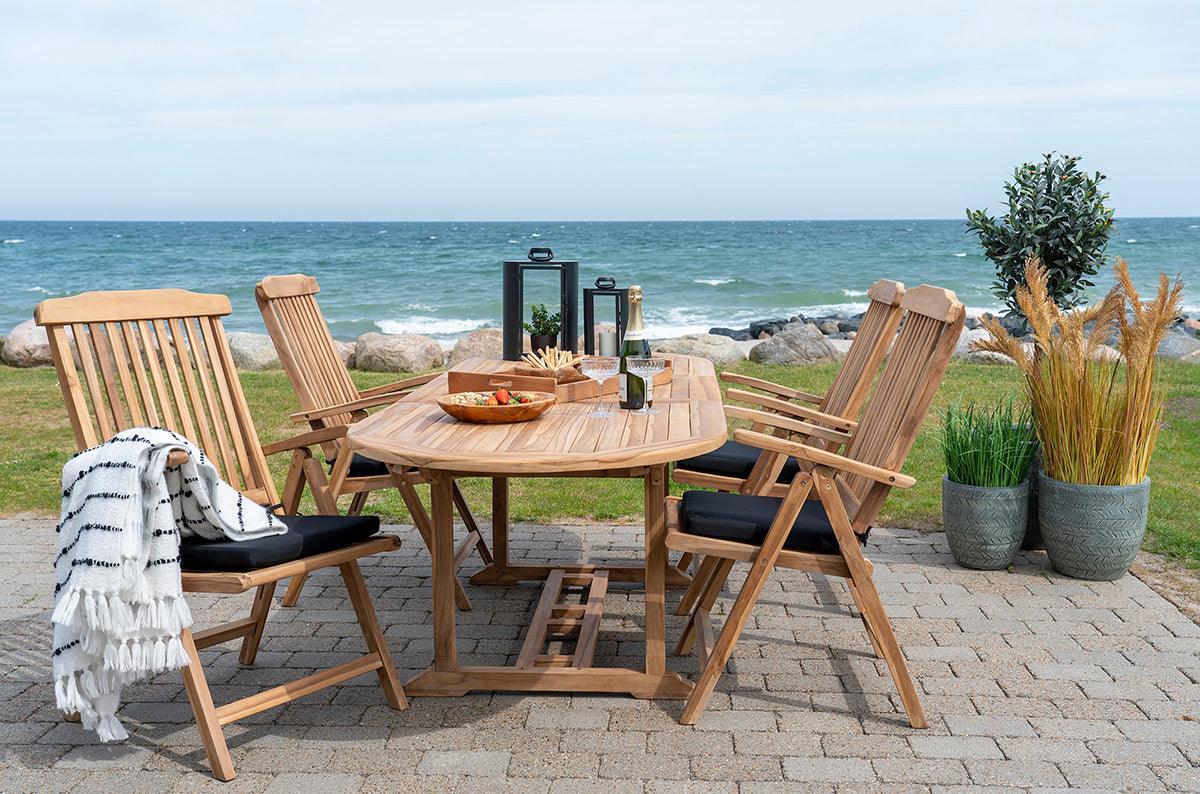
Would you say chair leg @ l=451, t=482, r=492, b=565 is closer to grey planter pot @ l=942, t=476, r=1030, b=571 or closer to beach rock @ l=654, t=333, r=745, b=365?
grey planter pot @ l=942, t=476, r=1030, b=571

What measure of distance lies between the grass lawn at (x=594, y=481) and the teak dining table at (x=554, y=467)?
1.76 metres

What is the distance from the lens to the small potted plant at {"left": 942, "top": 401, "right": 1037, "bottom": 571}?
447 cm

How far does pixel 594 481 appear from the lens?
20.0ft

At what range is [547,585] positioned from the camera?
4.13 meters

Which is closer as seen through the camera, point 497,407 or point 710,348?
point 497,407

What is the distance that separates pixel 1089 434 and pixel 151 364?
352cm

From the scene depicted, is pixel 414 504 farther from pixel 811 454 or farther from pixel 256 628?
pixel 811 454

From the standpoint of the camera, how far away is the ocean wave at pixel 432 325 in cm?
2023

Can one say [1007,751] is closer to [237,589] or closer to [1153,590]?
[1153,590]

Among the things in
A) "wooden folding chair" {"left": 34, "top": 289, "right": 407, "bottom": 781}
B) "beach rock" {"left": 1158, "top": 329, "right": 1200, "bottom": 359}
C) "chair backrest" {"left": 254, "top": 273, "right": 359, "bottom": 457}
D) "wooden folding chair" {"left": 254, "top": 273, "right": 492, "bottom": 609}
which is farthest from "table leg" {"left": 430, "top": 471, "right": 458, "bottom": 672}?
"beach rock" {"left": 1158, "top": 329, "right": 1200, "bottom": 359}

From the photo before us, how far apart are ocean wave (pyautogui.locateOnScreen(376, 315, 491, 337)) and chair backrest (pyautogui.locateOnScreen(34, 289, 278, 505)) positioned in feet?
52.4

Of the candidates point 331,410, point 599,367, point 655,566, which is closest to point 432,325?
point 331,410

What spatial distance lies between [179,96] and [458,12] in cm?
2750

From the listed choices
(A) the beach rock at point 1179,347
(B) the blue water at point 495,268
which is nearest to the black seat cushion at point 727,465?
(A) the beach rock at point 1179,347
